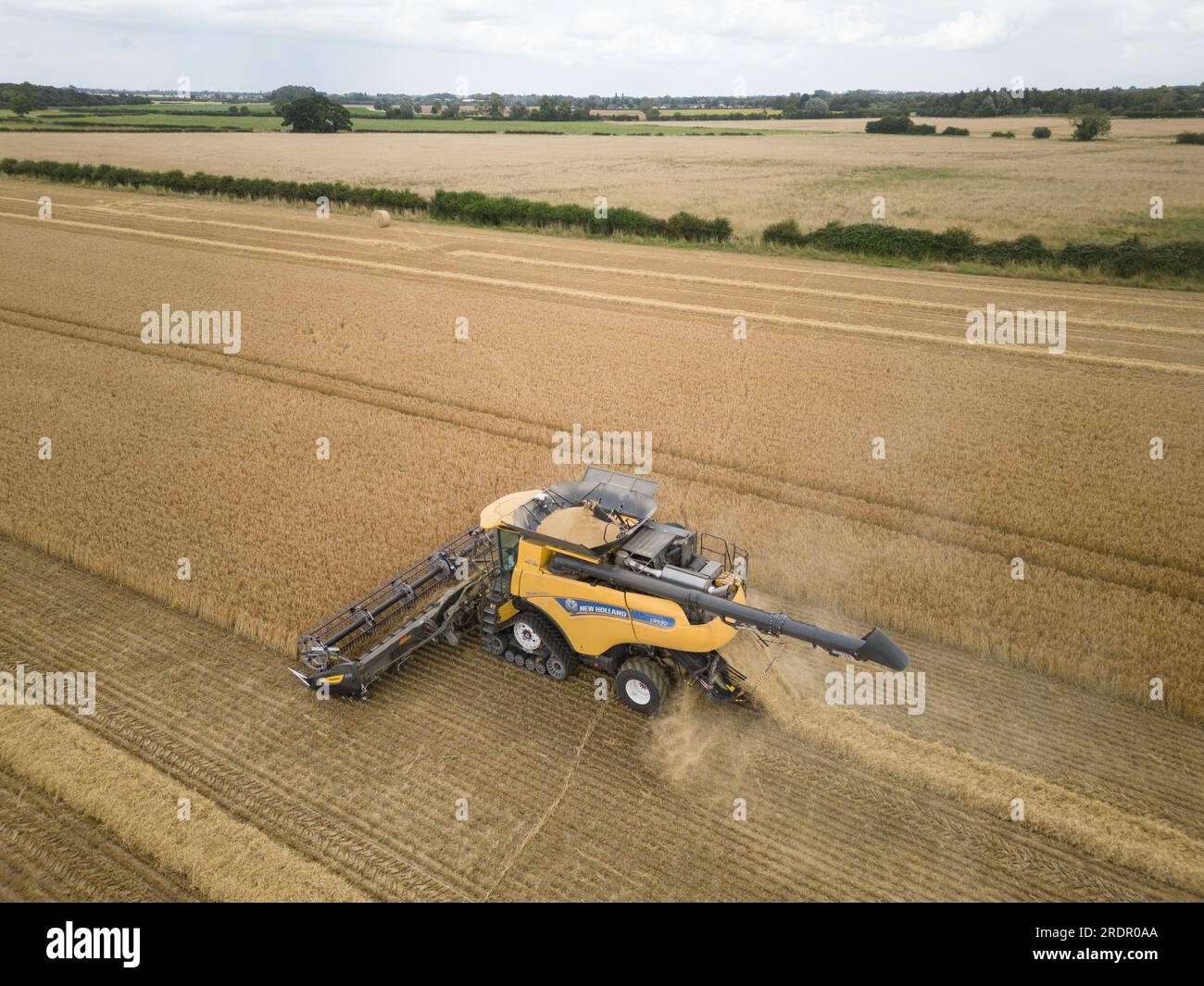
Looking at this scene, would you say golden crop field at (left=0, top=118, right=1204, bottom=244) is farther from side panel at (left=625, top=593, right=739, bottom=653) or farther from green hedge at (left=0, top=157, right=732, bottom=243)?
side panel at (left=625, top=593, right=739, bottom=653)

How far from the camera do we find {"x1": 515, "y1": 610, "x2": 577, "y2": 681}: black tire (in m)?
9.67

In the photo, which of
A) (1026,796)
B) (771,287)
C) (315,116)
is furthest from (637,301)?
(315,116)

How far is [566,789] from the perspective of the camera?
8336 mm

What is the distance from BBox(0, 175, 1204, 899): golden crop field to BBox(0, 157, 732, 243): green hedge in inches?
509

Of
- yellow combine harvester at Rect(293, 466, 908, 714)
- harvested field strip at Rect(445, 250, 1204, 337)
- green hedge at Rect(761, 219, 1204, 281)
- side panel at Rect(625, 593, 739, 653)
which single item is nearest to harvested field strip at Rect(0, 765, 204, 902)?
yellow combine harvester at Rect(293, 466, 908, 714)

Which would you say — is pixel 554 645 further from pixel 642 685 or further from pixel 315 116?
pixel 315 116

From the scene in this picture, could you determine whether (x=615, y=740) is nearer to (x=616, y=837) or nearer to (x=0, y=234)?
(x=616, y=837)

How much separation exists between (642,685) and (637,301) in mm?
20691

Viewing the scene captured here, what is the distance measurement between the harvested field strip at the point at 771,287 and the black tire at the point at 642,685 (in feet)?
71.3

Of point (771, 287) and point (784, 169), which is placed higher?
point (784, 169)

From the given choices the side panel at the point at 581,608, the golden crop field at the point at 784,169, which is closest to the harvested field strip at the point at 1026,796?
the side panel at the point at 581,608

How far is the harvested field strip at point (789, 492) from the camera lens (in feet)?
39.9
